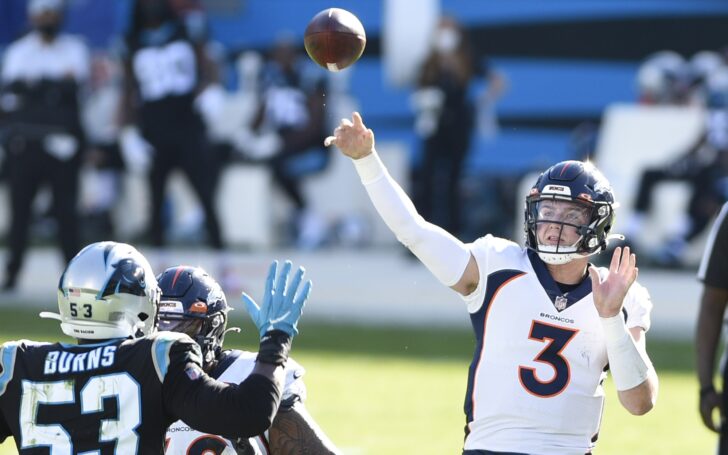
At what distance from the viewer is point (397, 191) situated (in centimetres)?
485

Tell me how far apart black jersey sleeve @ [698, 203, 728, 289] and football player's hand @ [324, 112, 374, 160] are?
1.70m

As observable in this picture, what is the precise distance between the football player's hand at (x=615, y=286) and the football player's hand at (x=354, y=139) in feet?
2.93

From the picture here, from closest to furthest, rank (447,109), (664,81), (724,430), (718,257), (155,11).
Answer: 1. (724,430)
2. (718,257)
3. (155,11)
4. (447,109)
5. (664,81)

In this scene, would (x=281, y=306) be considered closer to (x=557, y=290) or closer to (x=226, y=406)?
(x=226, y=406)

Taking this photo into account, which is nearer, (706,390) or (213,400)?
(213,400)

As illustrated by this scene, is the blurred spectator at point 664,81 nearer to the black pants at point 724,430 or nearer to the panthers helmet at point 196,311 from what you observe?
the black pants at point 724,430

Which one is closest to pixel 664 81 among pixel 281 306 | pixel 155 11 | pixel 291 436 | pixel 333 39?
pixel 155 11

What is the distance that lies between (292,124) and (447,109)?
9.31 ft

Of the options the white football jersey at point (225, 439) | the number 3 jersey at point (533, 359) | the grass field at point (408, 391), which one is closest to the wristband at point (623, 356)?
the number 3 jersey at point (533, 359)

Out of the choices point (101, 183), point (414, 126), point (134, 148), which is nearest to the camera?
point (134, 148)

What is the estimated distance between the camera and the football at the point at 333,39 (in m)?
5.52

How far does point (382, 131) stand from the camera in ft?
63.9

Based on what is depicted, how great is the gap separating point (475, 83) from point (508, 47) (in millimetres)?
1035

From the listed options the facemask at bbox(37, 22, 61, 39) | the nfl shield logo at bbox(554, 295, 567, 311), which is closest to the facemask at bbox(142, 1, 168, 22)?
the facemask at bbox(37, 22, 61, 39)
